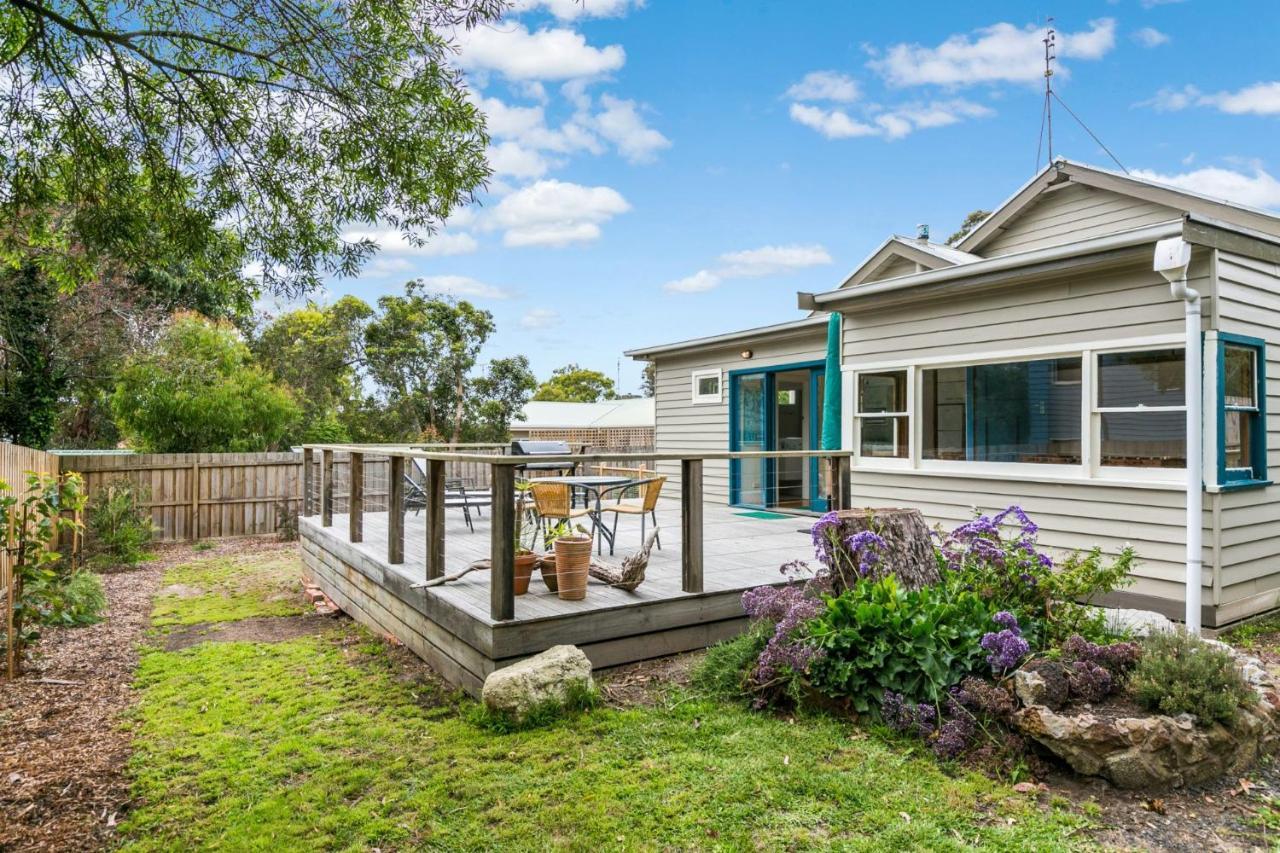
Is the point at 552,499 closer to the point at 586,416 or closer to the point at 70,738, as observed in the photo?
the point at 70,738

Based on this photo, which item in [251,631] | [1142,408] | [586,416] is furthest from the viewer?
[586,416]

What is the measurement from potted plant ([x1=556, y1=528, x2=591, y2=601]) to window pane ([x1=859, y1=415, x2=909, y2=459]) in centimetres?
366

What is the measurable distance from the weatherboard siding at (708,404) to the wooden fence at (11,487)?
24.6 ft

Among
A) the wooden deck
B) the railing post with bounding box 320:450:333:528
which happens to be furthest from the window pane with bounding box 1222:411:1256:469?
the railing post with bounding box 320:450:333:528

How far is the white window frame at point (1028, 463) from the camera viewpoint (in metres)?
5.19

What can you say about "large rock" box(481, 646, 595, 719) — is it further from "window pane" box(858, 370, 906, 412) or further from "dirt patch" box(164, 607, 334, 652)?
"window pane" box(858, 370, 906, 412)

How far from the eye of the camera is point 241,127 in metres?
4.74

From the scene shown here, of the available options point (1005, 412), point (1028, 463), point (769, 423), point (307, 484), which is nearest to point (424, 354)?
point (307, 484)

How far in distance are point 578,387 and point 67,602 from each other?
35251 millimetres

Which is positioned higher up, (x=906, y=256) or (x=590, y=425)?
(x=906, y=256)

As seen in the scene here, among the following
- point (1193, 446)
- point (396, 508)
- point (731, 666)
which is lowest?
point (731, 666)

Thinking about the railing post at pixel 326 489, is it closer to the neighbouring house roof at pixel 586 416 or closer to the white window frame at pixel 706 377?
the white window frame at pixel 706 377

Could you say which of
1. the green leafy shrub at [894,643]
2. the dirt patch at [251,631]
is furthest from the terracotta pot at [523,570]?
the dirt patch at [251,631]

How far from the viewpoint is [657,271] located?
23.6 m
